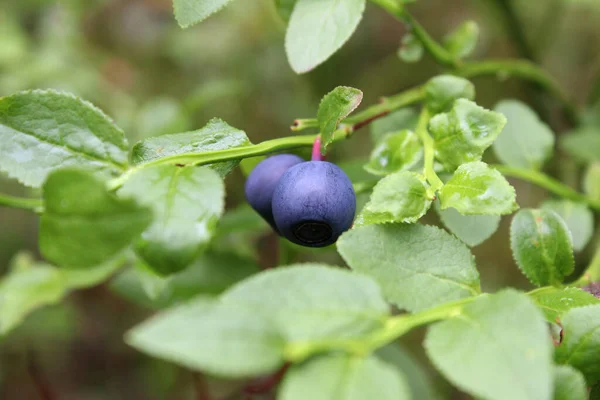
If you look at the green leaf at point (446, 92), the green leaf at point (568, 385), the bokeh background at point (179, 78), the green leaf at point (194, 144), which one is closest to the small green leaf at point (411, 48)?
the green leaf at point (446, 92)

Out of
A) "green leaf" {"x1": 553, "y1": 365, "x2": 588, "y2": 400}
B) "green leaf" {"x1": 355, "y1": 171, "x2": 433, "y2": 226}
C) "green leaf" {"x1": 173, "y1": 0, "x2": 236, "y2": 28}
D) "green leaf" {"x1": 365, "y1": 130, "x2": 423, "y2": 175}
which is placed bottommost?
"green leaf" {"x1": 553, "y1": 365, "x2": 588, "y2": 400}

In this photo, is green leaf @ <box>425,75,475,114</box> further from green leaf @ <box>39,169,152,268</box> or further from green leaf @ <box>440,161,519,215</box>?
green leaf @ <box>39,169,152,268</box>

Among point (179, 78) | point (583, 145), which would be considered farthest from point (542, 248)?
point (179, 78)

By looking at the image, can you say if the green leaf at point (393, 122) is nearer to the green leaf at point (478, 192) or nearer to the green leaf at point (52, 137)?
the green leaf at point (478, 192)

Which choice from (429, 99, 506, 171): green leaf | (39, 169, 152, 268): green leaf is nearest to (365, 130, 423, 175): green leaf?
(429, 99, 506, 171): green leaf

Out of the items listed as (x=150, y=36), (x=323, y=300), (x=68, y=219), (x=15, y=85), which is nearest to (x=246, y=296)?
(x=323, y=300)

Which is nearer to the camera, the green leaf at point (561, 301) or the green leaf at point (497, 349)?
the green leaf at point (497, 349)

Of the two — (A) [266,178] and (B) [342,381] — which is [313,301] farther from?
(A) [266,178]
